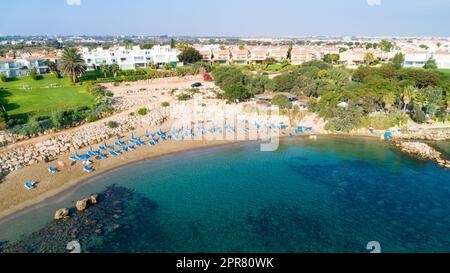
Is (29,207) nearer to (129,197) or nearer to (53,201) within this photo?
(53,201)

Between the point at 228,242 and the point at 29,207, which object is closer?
the point at 228,242

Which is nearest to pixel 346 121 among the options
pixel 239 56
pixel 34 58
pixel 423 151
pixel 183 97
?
pixel 423 151

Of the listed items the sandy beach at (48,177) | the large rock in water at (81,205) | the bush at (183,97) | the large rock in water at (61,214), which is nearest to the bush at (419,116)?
the sandy beach at (48,177)

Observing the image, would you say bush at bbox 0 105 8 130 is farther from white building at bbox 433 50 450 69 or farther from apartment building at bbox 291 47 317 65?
white building at bbox 433 50 450 69

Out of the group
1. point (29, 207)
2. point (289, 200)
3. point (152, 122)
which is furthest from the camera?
point (152, 122)

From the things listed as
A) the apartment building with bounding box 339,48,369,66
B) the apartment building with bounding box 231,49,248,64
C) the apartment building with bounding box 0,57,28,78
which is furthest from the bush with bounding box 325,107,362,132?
the apartment building with bounding box 0,57,28,78

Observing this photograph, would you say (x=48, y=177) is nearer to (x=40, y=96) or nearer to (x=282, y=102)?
(x=282, y=102)
